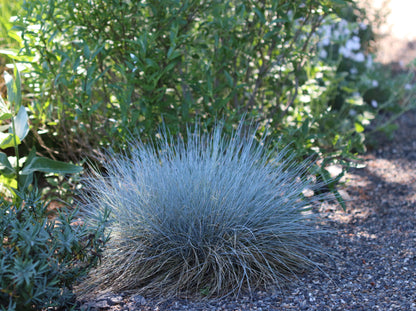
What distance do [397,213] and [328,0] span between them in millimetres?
1576

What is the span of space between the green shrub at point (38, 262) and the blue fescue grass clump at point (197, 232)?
11.5 inches

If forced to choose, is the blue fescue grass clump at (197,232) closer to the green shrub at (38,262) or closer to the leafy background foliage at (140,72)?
the green shrub at (38,262)

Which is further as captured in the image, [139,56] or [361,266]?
[139,56]

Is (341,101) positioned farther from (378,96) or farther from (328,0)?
(328,0)

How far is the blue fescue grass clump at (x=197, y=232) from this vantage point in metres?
2.27

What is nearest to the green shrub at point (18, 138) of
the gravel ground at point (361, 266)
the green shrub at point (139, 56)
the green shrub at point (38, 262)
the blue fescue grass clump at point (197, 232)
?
the green shrub at point (139, 56)

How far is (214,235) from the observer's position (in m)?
2.34

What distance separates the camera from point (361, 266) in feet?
8.17

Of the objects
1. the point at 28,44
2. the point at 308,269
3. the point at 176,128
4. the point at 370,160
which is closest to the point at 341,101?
the point at 370,160

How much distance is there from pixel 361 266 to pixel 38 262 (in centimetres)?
167

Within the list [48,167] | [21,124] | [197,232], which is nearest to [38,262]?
[197,232]

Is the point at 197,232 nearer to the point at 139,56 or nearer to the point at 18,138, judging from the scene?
the point at 18,138

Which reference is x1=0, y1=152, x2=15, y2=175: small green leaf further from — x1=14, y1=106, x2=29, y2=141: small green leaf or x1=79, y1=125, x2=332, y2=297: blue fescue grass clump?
x1=79, y1=125, x2=332, y2=297: blue fescue grass clump

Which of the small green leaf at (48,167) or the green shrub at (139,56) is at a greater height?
the green shrub at (139,56)
